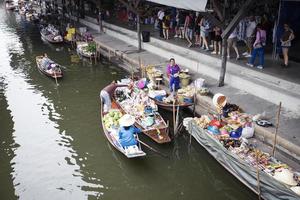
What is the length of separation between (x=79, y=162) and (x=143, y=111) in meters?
3.13

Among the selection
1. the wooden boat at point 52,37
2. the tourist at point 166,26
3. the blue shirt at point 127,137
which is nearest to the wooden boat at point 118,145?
the blue shirt at point 127,137

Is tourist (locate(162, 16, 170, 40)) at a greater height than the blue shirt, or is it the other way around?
tourist (locate(162, 16, 170, 40))

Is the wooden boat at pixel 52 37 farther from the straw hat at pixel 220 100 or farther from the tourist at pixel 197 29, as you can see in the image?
the straw hat at pixel 220 100

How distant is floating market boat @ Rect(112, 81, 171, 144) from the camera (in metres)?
12.2

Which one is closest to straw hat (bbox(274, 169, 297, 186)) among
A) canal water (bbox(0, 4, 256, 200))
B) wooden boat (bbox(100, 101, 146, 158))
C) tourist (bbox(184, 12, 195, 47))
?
canal water (bbox(0, 4, 256, 200))

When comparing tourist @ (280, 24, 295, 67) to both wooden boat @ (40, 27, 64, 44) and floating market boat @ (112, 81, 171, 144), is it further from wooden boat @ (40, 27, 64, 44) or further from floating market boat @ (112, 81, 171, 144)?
wooden boat @ (40, 27, 64, 44)

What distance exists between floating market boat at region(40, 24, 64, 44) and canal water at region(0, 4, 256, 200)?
1134cm

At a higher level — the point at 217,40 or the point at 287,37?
the point at 287,37

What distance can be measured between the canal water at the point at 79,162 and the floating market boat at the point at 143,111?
0.54 m

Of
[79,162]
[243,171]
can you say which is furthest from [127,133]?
[243,171]

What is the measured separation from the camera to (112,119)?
12.8m

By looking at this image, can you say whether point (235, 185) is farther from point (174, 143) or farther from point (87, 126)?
point (87, 126)

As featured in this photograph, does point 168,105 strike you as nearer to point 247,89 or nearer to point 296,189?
point 247,89

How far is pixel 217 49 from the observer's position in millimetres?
17531
